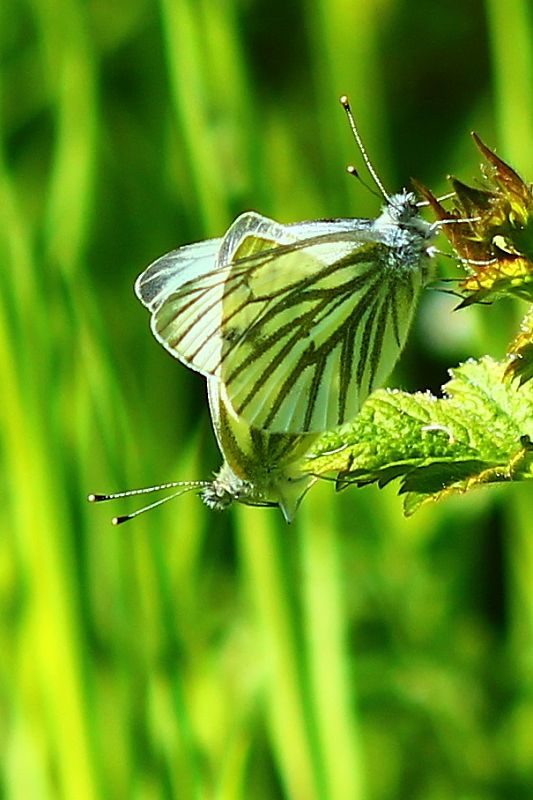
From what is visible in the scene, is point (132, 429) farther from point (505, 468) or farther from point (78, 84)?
point (505, 468)

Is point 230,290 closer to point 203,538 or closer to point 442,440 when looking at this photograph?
point 442,440

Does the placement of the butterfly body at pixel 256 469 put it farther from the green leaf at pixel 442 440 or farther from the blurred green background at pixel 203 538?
the blurred green background at pixel 203 538

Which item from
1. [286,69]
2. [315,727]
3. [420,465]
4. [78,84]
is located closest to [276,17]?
[286,69]

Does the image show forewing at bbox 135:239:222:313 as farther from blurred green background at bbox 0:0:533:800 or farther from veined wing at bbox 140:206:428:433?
blurred green background at bbox 0:0:533:800

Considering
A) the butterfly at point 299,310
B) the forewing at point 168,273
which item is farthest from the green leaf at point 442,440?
the forewing at point 168,273

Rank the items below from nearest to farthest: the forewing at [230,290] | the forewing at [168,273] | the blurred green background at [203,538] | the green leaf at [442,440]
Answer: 1. the green leaf at [442,440]
2. the forewing at [230,290]
3. the forewing at [168,273]
4. the blurred green background at [203,538]

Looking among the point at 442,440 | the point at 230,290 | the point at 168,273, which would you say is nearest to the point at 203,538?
the point at 168,273
